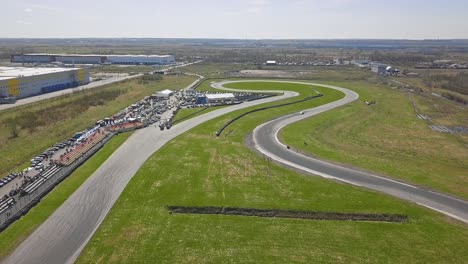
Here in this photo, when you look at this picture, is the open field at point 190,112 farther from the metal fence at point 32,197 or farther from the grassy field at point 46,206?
the metal fence at point 32,197

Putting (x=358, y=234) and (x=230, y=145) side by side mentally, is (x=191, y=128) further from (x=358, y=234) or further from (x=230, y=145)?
(x=358, y=234)

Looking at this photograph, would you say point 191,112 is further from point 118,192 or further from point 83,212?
point 83,212

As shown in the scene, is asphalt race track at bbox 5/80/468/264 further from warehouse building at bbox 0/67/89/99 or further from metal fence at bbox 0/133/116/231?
warehouse building at bbox 0/67/89/99

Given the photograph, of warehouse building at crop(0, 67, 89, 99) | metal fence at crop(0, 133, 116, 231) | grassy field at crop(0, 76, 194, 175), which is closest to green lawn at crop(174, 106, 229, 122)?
grassy field at crop(0, 76, 194, 175)

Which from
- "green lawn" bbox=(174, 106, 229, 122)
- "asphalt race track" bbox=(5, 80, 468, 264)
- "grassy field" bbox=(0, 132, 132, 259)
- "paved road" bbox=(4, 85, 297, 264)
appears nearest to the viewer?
"paved road" bbox=(4, 85, 297, 264)

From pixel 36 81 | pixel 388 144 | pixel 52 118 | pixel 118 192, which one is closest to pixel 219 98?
pixel 52 118

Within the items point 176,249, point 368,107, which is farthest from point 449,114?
point 176,249
